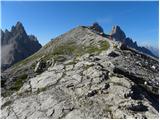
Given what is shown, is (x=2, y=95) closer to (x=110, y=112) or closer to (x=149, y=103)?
(x=110, y=112)

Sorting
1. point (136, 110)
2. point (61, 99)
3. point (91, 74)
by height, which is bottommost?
point (136, 110)

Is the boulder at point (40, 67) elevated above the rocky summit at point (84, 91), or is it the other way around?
the boulder at point (40, 67)

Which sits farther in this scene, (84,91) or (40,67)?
(40,67)

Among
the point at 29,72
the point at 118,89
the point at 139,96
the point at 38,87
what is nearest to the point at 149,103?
the point at 139,96

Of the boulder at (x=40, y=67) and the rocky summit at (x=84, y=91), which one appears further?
the boulder at (x=40, y=67)

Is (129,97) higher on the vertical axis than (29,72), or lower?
lower

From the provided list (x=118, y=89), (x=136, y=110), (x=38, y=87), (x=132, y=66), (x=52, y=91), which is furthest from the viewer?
(x=132, y=66)

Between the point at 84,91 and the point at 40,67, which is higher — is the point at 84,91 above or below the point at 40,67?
below

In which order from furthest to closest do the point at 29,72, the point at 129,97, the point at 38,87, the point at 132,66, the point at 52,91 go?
the point at 29,72, the point at 132,66, the point at 38,87, the point at 52,91, the point at 129,97

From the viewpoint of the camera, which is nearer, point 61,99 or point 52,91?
point 61,99

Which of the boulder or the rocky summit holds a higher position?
the boulder

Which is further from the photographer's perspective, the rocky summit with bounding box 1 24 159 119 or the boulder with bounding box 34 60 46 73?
the boulder with bounding box 34 60 46 73

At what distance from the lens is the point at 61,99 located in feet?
76.6

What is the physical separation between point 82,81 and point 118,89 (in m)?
4.36
